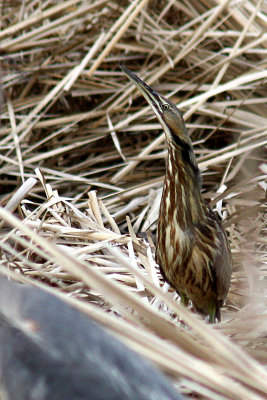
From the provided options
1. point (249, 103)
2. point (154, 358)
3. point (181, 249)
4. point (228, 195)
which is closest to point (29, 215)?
point (181, 249)

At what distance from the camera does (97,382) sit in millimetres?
896

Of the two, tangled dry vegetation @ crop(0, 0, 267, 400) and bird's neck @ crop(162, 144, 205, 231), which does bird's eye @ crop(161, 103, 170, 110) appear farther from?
tangled dry vegetation @ crop(0, 0, 267, 400)

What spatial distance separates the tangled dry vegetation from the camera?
2207 millimetres

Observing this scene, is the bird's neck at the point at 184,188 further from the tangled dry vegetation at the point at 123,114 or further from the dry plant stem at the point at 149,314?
the dry plant stem at the point at 149,314

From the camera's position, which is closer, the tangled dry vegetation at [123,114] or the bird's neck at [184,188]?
the bird's neck at [184,188]

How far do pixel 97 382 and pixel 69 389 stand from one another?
0.14 feet

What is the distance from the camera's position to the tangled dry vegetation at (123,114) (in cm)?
221

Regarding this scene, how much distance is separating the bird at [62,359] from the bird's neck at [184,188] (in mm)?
932

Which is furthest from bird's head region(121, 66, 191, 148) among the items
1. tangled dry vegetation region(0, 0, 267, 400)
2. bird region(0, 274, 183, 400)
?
bird region(0, 274, 183, 400)

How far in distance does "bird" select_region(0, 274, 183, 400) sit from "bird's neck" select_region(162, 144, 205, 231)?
93 cm

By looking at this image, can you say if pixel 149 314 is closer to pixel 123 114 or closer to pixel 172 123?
pixel 172 123

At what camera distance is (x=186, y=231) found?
6.42 feet

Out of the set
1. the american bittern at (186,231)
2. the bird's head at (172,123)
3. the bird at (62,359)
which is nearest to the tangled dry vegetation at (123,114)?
the american bittern at (186,231)

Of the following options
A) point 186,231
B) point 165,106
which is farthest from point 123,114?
point 186,231
